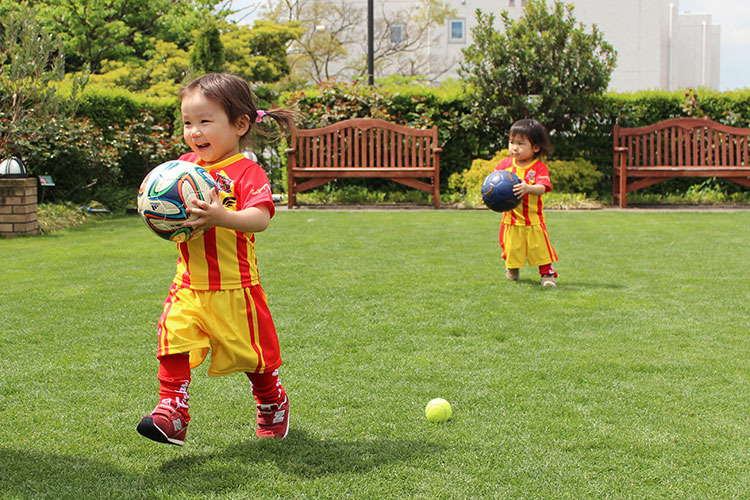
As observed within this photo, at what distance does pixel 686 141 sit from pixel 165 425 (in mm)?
13128

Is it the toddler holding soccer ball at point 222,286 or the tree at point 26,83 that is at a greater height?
the tree at point 26,83

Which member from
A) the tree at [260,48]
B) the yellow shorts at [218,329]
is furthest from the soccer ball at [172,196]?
the tree at [260,48]

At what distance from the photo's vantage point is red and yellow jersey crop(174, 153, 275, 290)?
279cm

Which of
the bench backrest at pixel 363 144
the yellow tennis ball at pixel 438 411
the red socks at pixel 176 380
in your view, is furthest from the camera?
the bench backrest at pixel 363 144

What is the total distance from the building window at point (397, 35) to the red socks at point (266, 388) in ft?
114

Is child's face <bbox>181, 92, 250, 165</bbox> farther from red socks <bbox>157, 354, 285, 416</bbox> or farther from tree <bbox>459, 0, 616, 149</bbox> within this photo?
tree <bbox>459, 0, 616, 149</bbox>

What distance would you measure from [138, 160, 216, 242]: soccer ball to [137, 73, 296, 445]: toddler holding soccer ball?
74 mm

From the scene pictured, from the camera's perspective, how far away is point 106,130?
14117mm

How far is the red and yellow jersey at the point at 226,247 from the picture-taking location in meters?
2.79

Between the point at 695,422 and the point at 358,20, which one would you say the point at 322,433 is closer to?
the point at 695,422

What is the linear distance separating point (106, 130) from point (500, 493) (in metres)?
13.3

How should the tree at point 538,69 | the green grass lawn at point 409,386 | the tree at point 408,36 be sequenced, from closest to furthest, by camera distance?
1. the green grass lawn at point 409,386
2. the tree at point 538,69
3. the tree at point 408,36

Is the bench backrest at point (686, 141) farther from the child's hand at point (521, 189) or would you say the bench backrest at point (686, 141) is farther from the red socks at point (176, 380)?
the red socks at point (176, 380)

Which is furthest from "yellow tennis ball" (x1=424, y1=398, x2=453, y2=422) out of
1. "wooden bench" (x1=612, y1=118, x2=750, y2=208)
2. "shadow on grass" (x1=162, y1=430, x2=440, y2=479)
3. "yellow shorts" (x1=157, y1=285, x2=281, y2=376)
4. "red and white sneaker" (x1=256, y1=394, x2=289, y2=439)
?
"wooden bench" (x1=612, y1=118, x2=750, y2=208)
